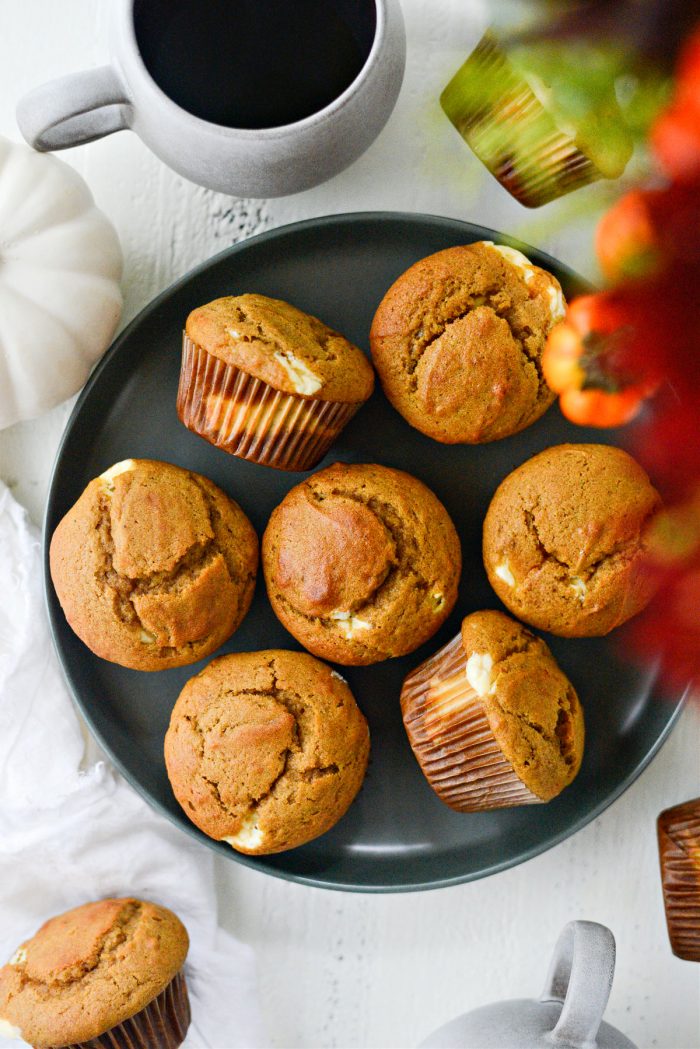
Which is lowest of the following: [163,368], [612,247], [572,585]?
[572,585]

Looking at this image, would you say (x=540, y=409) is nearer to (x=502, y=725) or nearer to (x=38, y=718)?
(x=502, y=725)

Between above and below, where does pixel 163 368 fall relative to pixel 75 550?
above

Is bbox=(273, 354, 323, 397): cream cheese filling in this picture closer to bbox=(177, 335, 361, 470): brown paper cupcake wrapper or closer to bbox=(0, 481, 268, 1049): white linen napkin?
bbox=(177, 335, 361, 470): brown paper cupcake wrapper

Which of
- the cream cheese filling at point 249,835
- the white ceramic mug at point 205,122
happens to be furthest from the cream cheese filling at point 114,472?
the cream cheese filling at point 249,835

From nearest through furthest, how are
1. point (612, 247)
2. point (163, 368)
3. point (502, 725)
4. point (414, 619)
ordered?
point (612, 247), point (502, 725), point (414, 619), point (163, 368)

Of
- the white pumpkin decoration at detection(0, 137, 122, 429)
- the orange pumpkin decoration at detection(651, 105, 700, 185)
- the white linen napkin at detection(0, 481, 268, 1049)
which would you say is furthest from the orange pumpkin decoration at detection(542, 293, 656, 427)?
the white linen napkin at detection(0, 481, 268, 1049)

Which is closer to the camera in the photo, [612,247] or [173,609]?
[612,247]

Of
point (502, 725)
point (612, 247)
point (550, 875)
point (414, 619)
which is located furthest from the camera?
point (550, 875)

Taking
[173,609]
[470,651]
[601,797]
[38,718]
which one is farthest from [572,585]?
→ [38,718]
